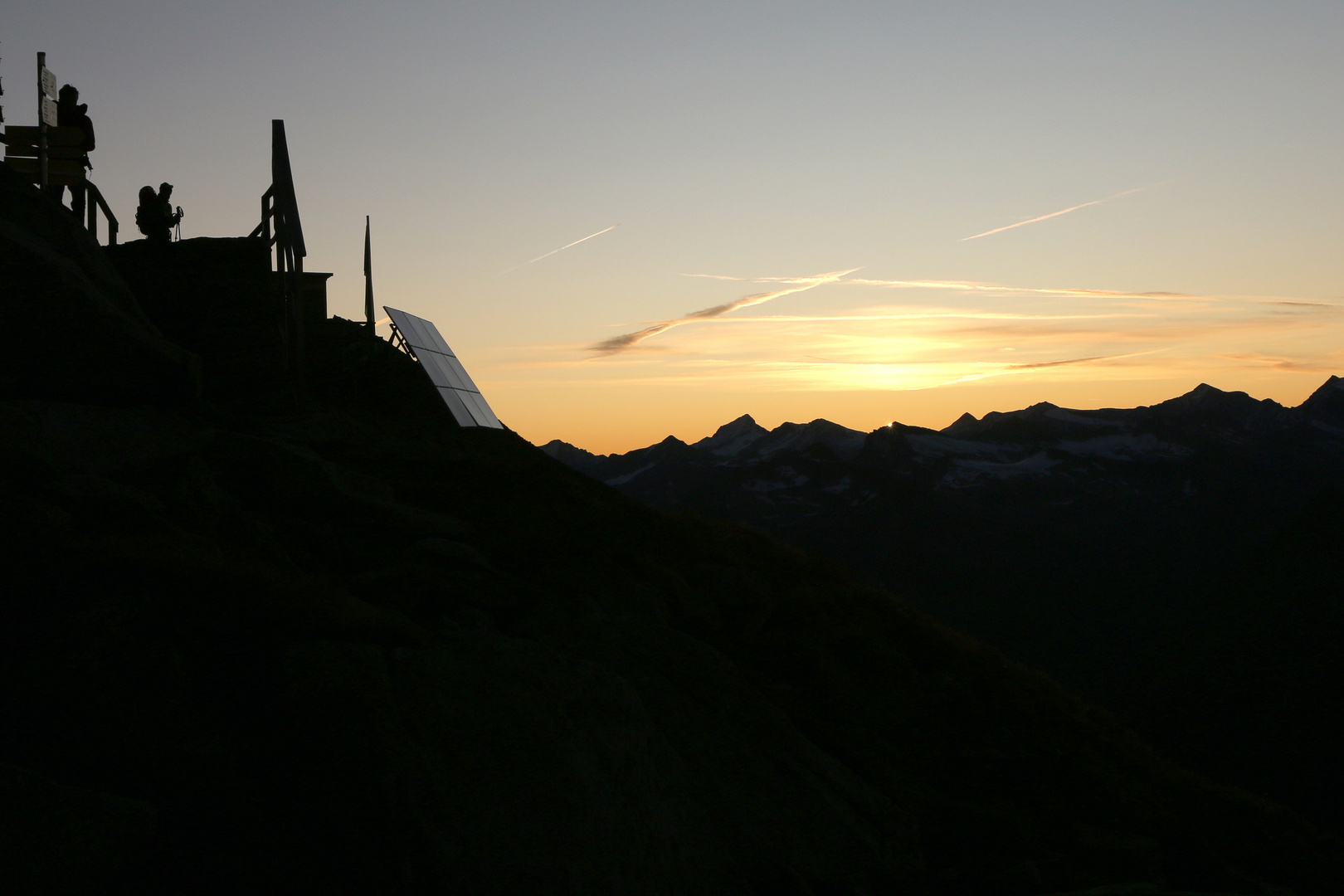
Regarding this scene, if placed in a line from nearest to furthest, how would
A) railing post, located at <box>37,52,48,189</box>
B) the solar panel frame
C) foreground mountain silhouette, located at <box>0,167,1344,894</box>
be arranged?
foreground mountain silhouette, located at <box>0,167,1344,894</box> → railing post, located at <box>37,52,48,189</box> → the solar panel frame

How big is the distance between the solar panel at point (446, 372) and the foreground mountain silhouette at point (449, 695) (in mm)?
4733

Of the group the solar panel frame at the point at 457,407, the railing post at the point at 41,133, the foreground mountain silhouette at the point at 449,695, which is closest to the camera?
the foreground mountain silhouette at the point at 449,695

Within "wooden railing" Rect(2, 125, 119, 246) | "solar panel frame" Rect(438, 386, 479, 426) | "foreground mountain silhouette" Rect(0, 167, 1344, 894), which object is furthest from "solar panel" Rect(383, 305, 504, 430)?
"wooden railing" Rect(2, 125, 119, 246)

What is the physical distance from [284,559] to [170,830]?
18.5 feet

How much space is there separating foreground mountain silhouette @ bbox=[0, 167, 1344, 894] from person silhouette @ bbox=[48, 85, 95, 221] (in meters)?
3.32

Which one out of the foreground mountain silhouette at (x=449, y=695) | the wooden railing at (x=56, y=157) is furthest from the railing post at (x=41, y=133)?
the foreground mountain silhouette at (x=449, y=695)

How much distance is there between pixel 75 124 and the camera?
20.2 m

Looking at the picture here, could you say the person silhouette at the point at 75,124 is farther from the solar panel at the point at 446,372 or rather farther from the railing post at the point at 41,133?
the solar panel at the point at 446,372

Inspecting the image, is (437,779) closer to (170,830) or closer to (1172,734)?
(170,830)

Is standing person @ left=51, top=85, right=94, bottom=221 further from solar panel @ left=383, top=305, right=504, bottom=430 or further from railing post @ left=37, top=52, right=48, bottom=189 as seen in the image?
solar panel @ left=383, top=305, right=504, bottom=430

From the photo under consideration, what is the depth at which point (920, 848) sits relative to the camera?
1112 centimetres

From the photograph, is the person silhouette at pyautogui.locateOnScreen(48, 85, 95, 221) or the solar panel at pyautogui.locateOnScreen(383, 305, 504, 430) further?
the solar panel at pyautogui.locateOnScreen(383, 305, 504, 430)

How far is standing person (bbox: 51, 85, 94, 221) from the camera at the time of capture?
20109mm

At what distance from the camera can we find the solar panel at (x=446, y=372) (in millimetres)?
24516
